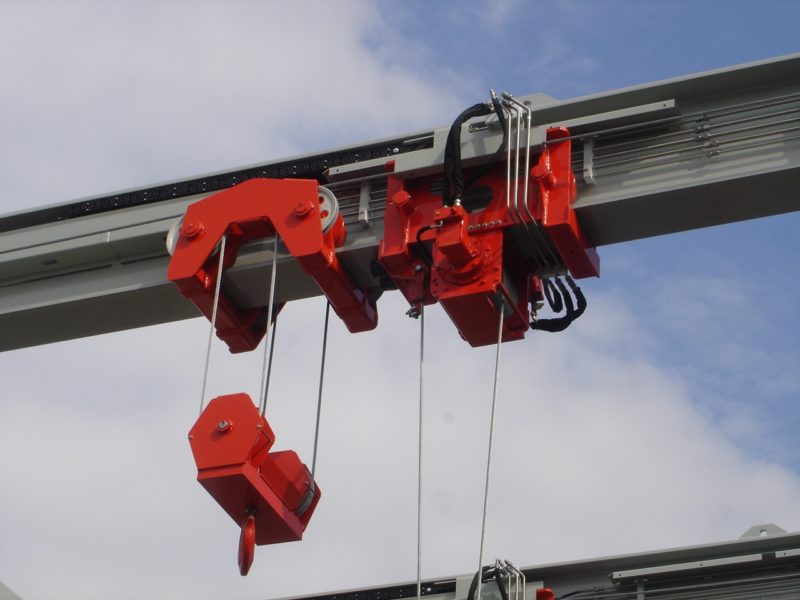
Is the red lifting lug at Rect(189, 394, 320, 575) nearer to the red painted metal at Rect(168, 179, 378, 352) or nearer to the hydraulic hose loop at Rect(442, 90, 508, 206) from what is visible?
the red painted metal at Rect(168, 179, 378, 352)

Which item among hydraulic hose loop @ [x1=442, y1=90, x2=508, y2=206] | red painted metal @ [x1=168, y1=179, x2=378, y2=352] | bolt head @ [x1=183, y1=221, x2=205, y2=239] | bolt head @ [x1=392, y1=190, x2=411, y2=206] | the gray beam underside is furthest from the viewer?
bolt head @ [x1=183, y1=221, x2=205, y2=239]

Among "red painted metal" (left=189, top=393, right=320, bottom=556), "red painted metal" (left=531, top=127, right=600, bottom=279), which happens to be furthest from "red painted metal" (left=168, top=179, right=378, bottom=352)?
"red painted metal" (left=531, top=127, right=600, bottom=279)

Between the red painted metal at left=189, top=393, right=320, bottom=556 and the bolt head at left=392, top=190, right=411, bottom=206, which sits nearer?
the red painted metal at left=189, top=393, right=320, bottom=556

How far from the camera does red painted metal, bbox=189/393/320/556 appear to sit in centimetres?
779

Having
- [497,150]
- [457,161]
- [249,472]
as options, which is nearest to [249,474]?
[249,472]

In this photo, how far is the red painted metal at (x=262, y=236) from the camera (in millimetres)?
8484

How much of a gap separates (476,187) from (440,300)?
68 centimetres

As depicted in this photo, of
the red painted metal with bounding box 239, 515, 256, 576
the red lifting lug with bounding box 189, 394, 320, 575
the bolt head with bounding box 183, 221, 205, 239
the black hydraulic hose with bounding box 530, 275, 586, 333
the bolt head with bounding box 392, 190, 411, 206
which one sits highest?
the bolt head with bounding box 183, 221, 205, 239

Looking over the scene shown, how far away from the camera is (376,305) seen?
8.86 meters

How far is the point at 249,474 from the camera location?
25.5 feet

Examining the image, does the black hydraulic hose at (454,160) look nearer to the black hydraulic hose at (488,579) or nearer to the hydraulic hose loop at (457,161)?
the hydraulic hose loop at (457,161)

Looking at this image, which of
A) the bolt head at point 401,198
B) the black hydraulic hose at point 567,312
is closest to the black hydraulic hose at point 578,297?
the black hydraulic hose at point 567,312

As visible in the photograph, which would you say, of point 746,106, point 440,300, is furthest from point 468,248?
point 746,106

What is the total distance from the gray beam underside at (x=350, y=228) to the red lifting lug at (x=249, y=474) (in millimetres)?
1073
